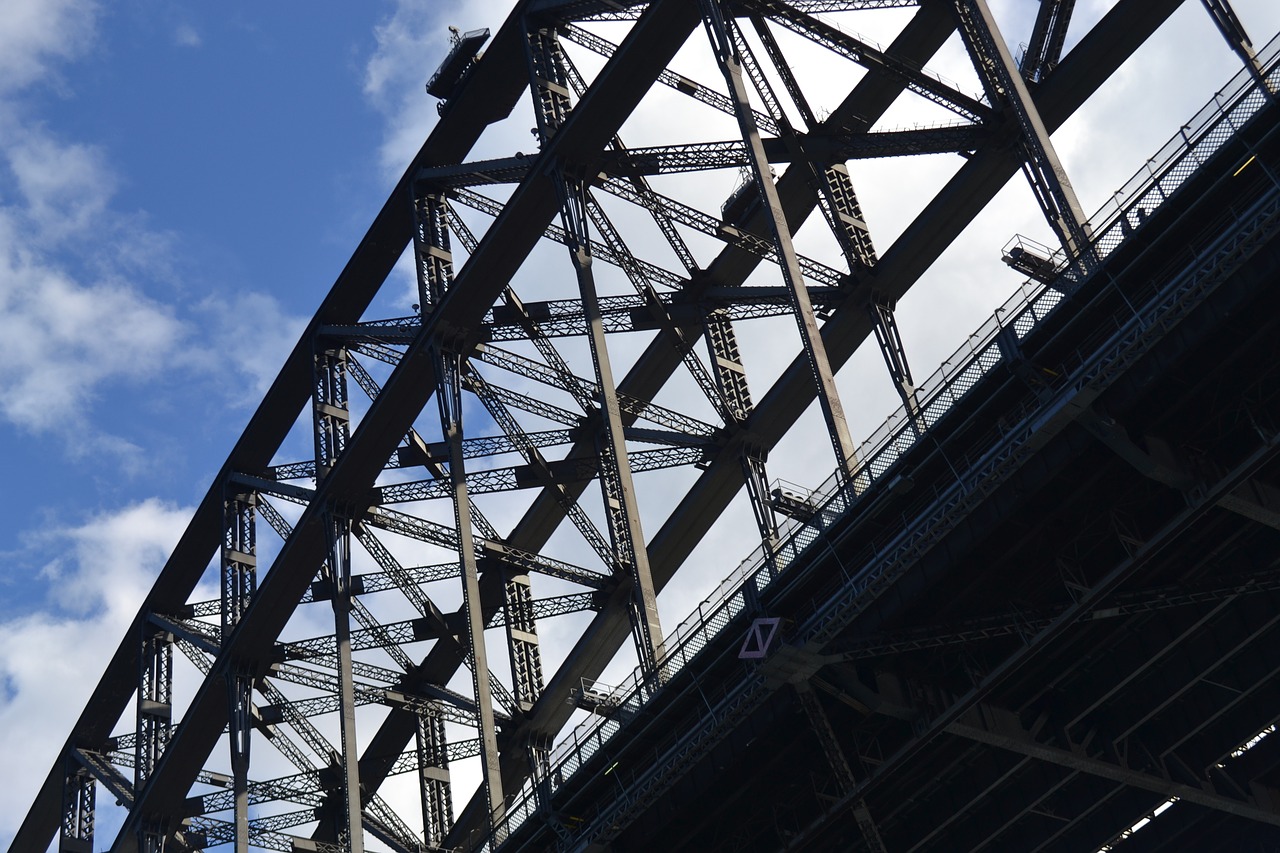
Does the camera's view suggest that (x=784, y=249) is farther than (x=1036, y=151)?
Yes

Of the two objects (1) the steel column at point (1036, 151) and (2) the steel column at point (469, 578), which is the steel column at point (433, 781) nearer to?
(2) the steel column at point (469, 578)

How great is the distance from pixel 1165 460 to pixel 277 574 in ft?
92.8

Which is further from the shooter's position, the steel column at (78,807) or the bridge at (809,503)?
the steel column at (78,807)

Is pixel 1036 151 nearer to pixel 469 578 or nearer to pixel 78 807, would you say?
pixel 469 578

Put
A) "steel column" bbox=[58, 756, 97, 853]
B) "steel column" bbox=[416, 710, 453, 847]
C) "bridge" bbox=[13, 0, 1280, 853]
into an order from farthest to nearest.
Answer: "steel column" bbox=[58, 756, 97, 853]
"steel column" bbox=[416, 710, 453, 847]
"bridge" bbox=[13, 0, 1280, 853]

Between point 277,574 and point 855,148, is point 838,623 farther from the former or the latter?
point 277,574

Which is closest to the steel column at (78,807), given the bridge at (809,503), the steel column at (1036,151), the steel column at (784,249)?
the bridge at (809,503)

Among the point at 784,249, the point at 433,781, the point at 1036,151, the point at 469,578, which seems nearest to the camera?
the point at 1036,151

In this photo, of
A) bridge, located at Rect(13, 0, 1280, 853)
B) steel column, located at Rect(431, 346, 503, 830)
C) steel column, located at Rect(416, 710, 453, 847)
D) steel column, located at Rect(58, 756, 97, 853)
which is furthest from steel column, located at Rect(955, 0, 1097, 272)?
steel column, located at Rect(58, 756, 97, 853)

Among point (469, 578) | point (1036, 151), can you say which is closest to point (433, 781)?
point (469, 578)

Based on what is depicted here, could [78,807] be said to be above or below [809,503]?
above

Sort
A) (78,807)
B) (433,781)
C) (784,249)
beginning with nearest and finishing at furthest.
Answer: (784,249) → (433,781) → (78,807)

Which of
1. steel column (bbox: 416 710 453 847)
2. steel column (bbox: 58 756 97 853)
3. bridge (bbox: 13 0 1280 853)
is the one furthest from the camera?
steel column (bbox: 58 756 97 853)

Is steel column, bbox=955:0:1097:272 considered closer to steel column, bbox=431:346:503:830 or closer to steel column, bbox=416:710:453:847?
steel column, bbox=431:346:503:830
